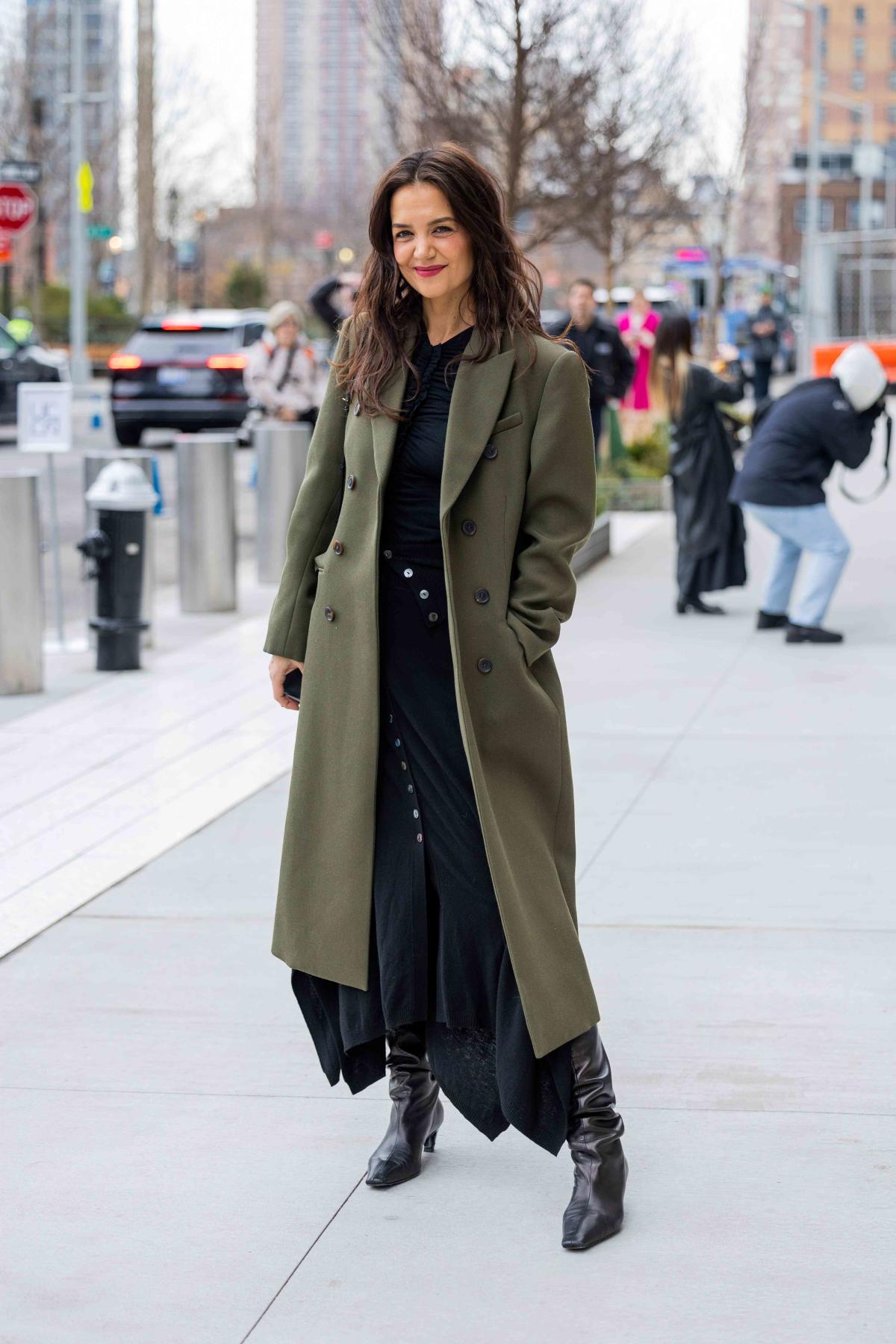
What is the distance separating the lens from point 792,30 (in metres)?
157

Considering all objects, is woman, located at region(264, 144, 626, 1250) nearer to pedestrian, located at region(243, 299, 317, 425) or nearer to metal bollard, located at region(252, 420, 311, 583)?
metal bollard, located at region(252, 420, 311, 583)

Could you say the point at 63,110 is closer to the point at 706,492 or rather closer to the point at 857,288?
the point at 857,288

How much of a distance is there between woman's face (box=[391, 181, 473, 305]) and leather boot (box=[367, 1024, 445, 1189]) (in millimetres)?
1366

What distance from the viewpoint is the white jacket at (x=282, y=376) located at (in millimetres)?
15078

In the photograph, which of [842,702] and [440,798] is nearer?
[440,798]

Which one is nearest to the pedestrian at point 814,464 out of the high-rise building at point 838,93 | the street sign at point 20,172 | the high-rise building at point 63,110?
the street sign at point 20,172

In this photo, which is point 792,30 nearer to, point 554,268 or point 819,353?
point 554,268

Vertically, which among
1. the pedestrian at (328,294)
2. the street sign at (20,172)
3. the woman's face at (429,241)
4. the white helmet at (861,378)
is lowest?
the white helmet at (861,378)

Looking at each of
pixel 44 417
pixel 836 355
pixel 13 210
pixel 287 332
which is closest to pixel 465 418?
pixel 44 417

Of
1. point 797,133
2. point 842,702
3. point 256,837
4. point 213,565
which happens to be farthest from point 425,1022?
point 797,133

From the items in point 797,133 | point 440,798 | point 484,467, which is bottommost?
point 440,798

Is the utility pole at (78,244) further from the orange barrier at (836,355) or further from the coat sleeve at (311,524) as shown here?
the coat sleeve at (311,524)

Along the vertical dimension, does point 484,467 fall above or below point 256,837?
above

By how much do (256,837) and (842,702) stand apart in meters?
3.21
